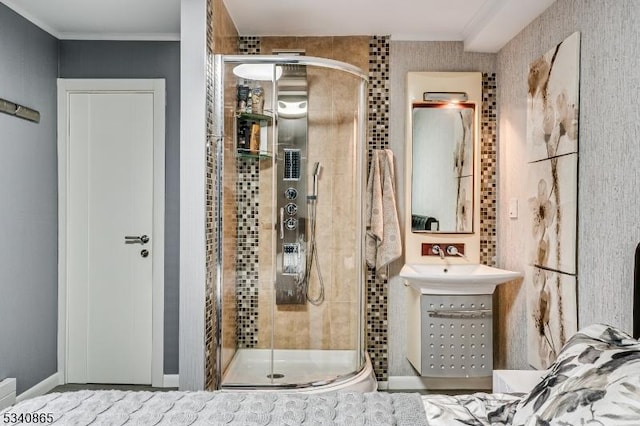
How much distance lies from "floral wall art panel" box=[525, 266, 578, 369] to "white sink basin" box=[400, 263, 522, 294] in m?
0.20

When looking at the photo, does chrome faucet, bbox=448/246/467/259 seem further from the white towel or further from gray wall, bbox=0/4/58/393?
gray wall, bbox=0/4/58/393

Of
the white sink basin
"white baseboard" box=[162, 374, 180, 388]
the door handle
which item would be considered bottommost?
"white baseboard" box=[162, 374, 180, 388]

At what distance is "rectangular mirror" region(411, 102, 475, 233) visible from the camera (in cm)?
377

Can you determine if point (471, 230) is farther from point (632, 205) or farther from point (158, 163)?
point (158, 163)

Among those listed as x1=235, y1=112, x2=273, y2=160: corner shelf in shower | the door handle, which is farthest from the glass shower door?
the door handle

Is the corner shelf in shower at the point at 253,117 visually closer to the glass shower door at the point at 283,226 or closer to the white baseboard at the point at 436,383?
the glass shower door at the point at 283,226

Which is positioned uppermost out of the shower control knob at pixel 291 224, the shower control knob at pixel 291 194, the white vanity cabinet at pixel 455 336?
the shower control knob at pixel 291 194

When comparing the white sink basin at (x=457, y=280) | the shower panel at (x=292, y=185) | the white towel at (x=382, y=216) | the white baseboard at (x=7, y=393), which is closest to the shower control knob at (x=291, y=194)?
the shower panel at (x=292, y=185)

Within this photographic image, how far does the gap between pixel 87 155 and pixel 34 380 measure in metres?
1.71

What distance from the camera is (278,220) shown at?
2.97m

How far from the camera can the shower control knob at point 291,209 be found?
297 cm

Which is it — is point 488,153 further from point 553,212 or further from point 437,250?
point 553,212

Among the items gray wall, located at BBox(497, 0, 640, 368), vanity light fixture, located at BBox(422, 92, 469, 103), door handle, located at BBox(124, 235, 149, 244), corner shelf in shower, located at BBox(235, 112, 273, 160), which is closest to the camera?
gray wall, located at BBox(497, 0, 640, 368)

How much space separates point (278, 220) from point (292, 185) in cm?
23
